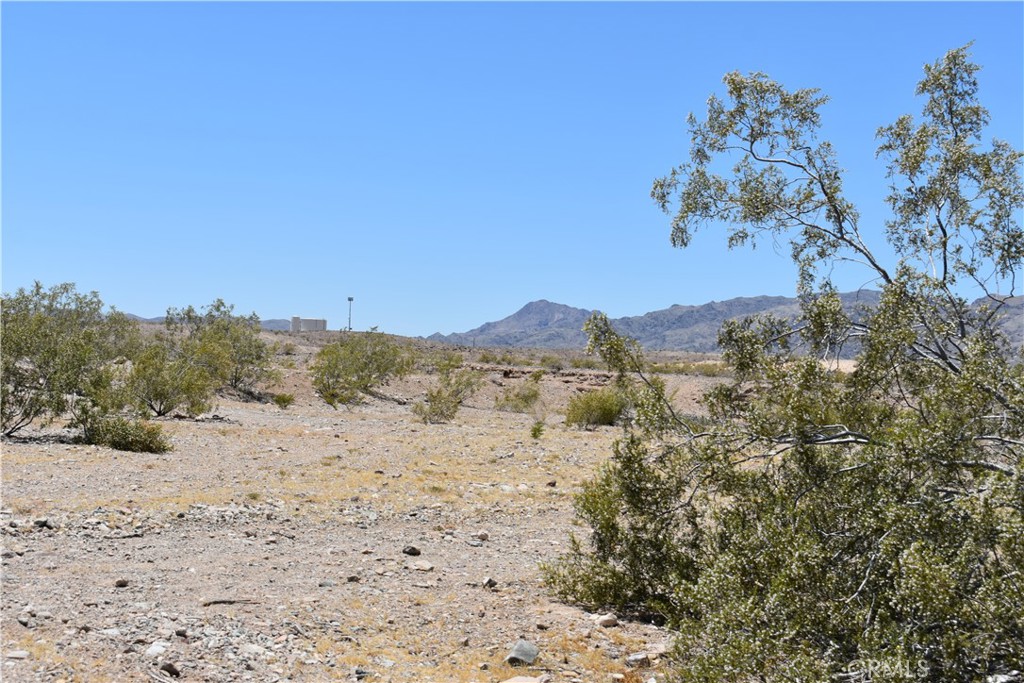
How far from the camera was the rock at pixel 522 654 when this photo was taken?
6.30 meters

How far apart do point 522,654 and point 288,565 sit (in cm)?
295

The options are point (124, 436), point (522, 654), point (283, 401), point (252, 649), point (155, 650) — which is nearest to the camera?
point (155, 650)

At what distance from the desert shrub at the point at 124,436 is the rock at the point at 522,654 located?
9.75 meters

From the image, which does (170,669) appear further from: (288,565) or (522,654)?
(288,565)

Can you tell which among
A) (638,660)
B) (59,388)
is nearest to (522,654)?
(638,660)

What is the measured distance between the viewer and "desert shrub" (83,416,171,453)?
46.3 feet

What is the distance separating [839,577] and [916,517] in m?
0.72

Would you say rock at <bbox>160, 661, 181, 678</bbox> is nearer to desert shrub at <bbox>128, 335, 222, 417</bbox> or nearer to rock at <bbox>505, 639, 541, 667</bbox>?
rock at <bbox>505, 639, 541, 667</bbox>

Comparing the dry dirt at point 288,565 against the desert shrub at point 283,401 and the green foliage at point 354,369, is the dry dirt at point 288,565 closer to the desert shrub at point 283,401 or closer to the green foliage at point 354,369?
the desert shrub at point 283,401

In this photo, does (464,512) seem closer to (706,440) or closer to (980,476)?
(706,440)

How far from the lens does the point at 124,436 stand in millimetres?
14156

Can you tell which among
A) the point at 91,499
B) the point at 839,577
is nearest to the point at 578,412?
the point at 91,499

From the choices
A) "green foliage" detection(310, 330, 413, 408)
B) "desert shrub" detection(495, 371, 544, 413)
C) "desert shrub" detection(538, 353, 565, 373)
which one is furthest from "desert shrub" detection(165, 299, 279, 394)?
"desert shrub" detection(538, 353, 565, 373)

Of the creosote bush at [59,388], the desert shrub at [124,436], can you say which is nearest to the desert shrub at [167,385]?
the creosote bush at [59,388]
